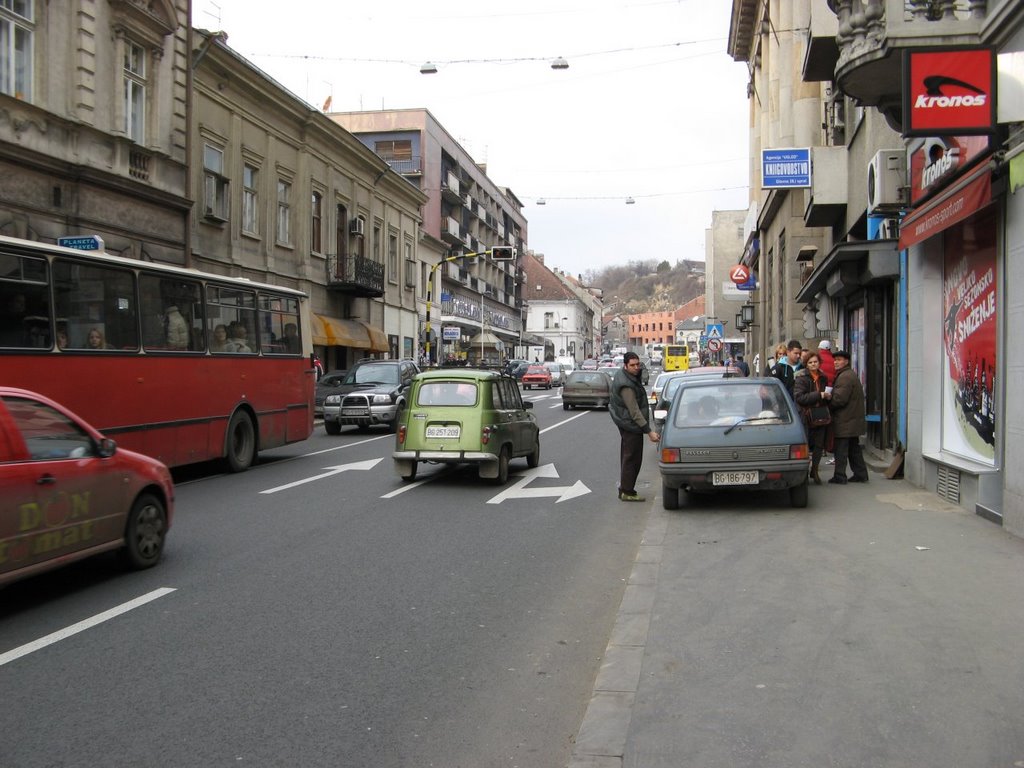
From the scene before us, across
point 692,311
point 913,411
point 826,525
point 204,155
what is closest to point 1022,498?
point 826,525

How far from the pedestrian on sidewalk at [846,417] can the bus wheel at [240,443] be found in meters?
9.02

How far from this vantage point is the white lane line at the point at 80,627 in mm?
5523

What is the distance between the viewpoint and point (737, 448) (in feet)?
34.7

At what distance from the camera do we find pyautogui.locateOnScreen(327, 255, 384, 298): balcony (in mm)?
37375

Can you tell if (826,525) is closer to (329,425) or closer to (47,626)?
(47,626)

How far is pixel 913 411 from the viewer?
39.3 ft

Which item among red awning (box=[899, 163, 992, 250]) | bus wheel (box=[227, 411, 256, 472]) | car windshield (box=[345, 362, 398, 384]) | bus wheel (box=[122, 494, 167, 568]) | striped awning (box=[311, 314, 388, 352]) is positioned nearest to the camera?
bus wheel (box=[122, 494, 167, 568])

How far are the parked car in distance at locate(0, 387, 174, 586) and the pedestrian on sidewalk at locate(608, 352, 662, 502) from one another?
5603 millimetres

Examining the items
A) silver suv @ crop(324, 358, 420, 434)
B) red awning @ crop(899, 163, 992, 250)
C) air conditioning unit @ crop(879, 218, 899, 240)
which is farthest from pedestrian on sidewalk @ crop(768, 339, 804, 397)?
silver suv @ crop(324, 358, 420, 434)

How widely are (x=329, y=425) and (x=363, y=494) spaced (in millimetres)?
11120

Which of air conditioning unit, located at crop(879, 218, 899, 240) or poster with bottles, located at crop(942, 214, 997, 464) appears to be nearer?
poster with bottles, located at crop(942, 214, 997, 464)

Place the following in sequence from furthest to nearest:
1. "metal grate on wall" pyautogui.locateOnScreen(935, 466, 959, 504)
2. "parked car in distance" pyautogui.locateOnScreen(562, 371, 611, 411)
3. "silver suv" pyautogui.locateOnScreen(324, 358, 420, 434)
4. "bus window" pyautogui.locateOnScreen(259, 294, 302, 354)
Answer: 1. "parked car in distance" pyautogui.locateOnScreen(562, 371, 611, 411)
2. "silver suv" pyautogui.locateOnScreen(324, 358, 420, 434)
3. "bus window" pyautogui.locateOnScreen(259, 294, 302, 354)
4. "metal grate on wall" pyautogui.locateOnScreen(935, 466, 959, 504)

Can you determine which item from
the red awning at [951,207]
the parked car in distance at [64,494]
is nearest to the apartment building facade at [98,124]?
the parked car in distance at [64,494]

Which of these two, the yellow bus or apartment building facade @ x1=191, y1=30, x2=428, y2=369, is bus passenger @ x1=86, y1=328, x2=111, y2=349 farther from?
the yellow bus
